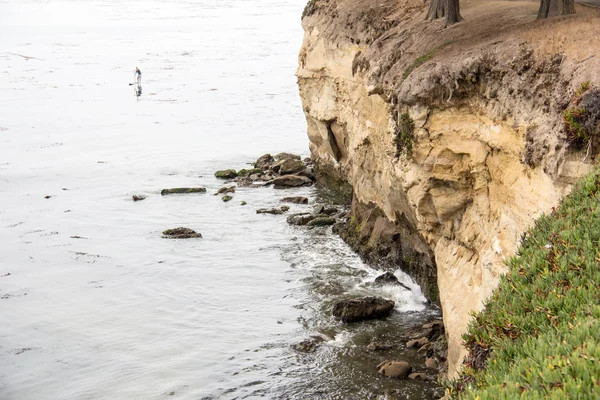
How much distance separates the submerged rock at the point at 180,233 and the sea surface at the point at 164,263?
49 centimetres

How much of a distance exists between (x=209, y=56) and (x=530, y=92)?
214 ft

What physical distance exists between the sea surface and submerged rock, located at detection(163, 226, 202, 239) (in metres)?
0.49

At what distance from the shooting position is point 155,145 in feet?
154

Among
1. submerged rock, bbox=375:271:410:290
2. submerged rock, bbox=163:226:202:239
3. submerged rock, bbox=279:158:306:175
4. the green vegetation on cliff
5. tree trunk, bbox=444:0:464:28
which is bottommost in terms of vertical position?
submerged rock, bbox=375:271:410:290

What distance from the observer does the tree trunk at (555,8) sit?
19.7 m

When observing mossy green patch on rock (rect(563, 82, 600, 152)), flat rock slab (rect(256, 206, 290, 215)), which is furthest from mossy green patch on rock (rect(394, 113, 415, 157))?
flat rock slab (rect(256, 206, 290, 215))

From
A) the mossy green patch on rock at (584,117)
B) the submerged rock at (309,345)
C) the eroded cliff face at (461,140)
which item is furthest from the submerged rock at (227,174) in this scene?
the mossy green patch on rock at (584,117)

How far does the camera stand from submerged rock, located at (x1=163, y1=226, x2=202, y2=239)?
29797 mm

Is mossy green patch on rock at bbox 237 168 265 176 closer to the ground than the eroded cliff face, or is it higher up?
closer to the ground

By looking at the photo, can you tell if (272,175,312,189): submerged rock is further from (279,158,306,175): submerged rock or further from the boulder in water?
the boulder in water

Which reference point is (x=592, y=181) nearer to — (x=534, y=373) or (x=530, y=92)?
(x=530, y=92)

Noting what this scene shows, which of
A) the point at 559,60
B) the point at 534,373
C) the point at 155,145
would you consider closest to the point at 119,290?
the point at 559,60

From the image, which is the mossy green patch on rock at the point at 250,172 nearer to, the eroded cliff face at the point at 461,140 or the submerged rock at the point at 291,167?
the submerged rock at the point at 291,167

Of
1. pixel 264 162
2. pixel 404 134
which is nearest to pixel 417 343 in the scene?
pixel 404 134
